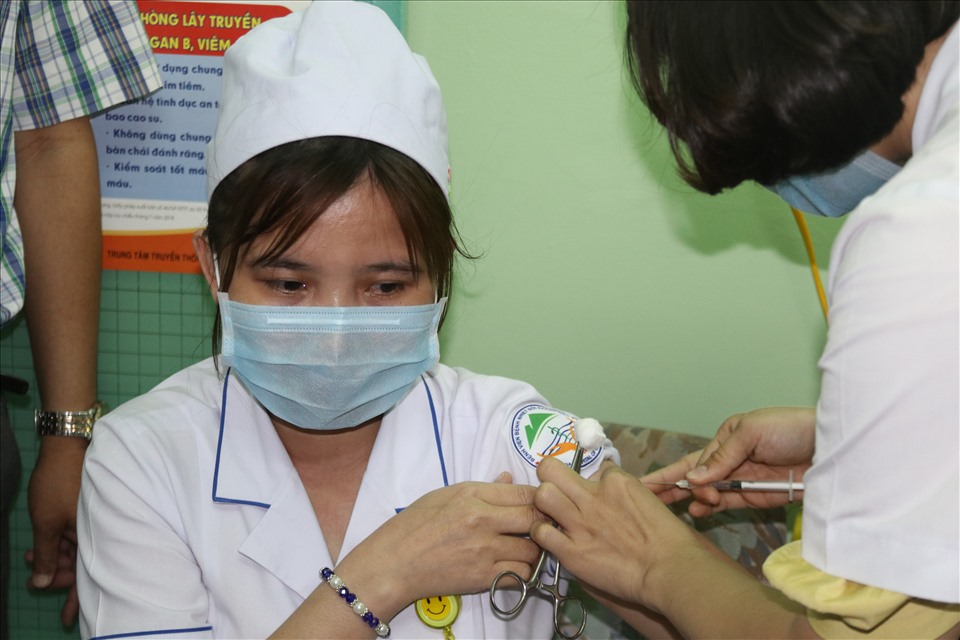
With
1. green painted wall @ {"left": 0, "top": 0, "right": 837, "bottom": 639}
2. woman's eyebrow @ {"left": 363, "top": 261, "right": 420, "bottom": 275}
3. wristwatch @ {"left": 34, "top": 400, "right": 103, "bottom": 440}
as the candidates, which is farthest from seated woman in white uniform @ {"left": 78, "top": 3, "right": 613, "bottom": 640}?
green painted wall @ {"left": 0, "top": 0, "right": 837, "bottom": 639}

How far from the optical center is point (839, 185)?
111 cm

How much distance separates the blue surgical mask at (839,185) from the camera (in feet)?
3.43

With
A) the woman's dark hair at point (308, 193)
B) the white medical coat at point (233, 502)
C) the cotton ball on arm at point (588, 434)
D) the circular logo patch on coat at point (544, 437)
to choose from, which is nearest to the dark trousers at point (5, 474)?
the white medical coat at point (233, 502)

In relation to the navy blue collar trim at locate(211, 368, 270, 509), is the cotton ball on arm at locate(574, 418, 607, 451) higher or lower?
higher

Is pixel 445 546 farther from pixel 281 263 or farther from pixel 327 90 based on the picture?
pixel 327 90

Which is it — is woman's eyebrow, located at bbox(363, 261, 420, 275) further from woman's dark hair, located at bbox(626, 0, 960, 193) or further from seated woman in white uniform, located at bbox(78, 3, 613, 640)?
woman's dark hair, located at bbox(626, 0, 960, 193)

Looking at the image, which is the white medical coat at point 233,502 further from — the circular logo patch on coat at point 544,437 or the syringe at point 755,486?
the syringe at point 755,486

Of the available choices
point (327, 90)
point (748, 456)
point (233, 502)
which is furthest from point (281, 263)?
point (748, 456)

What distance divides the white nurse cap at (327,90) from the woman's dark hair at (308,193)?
18 millimetres

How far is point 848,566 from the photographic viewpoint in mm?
832

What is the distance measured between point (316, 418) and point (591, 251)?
766 mm

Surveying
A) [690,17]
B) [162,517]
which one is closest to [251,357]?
[162,517]

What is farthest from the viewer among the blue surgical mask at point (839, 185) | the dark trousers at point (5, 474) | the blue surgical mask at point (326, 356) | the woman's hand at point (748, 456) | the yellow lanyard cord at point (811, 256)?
the yellow lanyard cord at point (811, 256)

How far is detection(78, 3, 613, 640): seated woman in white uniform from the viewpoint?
125 cm
